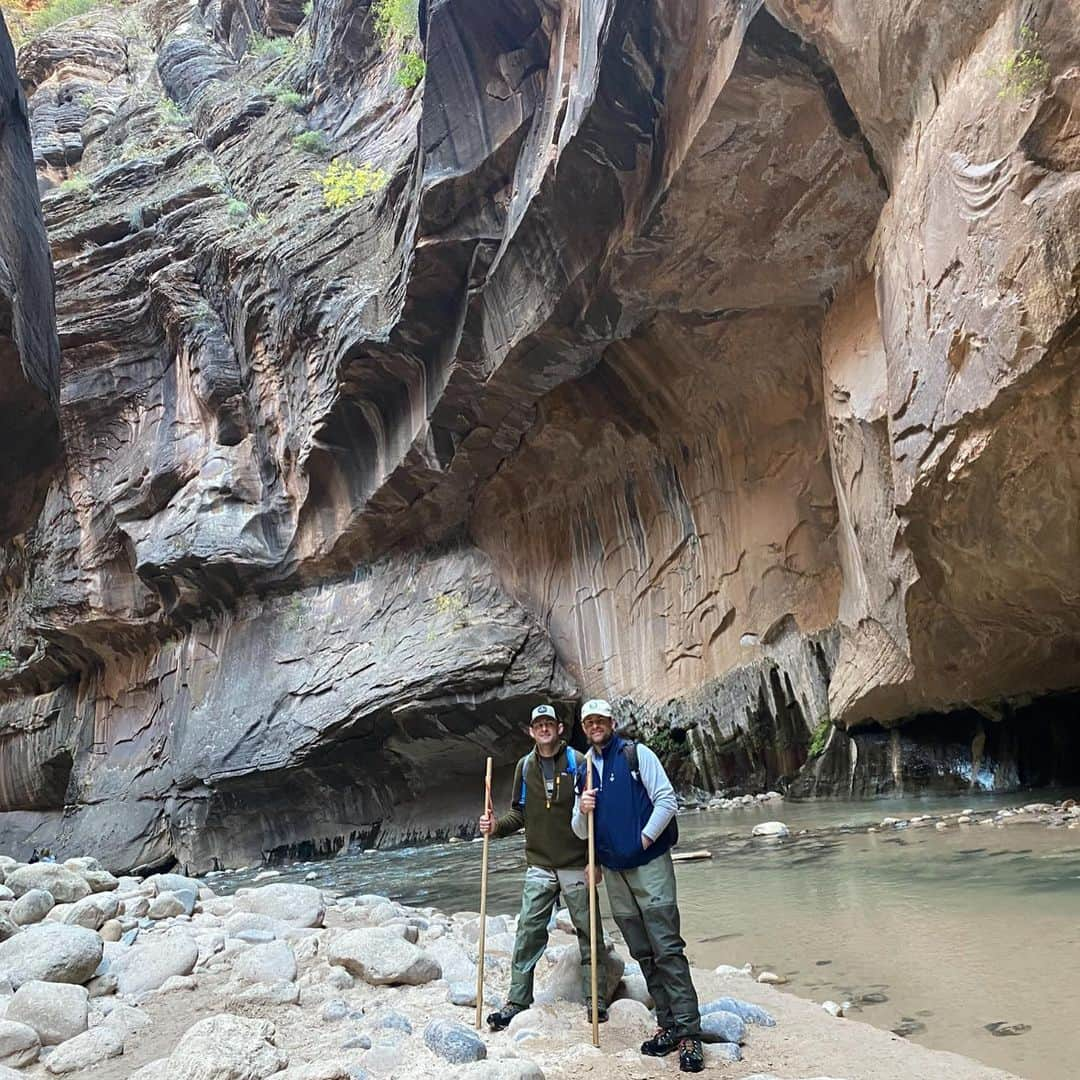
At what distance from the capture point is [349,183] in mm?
16031

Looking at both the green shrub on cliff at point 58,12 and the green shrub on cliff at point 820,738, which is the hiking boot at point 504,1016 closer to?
the green shrub on cliff at point 820,738

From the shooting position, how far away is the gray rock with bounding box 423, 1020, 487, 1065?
280 cm

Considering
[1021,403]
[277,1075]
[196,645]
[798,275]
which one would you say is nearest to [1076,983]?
[277,1075]

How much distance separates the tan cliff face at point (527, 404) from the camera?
6.34 m

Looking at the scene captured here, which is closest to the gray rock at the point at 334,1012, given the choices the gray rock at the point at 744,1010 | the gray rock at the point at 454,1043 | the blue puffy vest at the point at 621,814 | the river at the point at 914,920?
the gray rock at the point at 454,1043

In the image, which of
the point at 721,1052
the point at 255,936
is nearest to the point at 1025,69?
the point at 721,1052

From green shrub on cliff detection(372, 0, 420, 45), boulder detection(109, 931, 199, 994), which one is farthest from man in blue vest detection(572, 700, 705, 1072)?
green shrub on cliff detection(372, 0, 420, 45)

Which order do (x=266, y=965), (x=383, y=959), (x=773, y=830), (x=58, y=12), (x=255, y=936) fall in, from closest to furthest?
(x=383, y=959)
(x=266, y=965)
(x=255, y=936)
(x=773, y=830)
(x=58, y=12)

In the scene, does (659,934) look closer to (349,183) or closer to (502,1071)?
(502,1071)

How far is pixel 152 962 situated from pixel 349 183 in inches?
589

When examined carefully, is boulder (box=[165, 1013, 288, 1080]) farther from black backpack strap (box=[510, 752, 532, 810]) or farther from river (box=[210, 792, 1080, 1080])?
river (box=[210, 792, 1080, 1080])

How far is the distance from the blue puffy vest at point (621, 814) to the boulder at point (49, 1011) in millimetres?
2151

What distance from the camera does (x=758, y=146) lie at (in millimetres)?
7852

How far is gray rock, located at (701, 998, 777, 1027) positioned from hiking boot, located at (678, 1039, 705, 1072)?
0.31m
